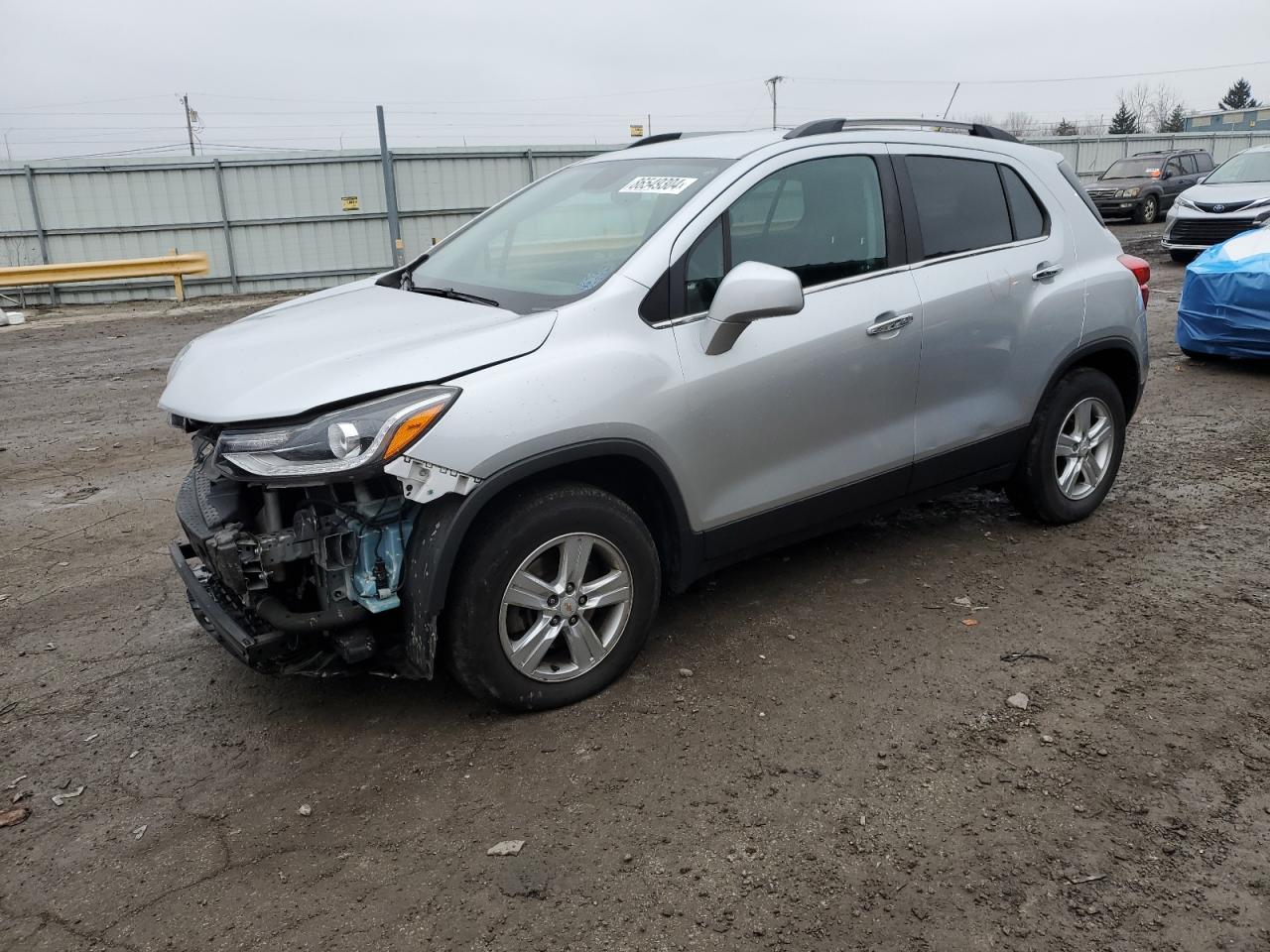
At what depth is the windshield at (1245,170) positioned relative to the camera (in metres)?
15.6

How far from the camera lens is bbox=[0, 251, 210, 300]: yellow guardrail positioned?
1722cm

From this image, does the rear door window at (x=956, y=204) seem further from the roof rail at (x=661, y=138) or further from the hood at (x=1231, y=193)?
the hood at (x=1231, y=193)

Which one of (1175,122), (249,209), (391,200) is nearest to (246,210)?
(249,209)

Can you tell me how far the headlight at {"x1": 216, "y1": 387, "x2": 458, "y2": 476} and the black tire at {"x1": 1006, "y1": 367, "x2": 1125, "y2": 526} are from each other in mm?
2999

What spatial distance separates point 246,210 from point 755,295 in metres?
18.4

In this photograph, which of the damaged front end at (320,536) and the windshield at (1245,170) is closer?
the damaged front end at (320,536)

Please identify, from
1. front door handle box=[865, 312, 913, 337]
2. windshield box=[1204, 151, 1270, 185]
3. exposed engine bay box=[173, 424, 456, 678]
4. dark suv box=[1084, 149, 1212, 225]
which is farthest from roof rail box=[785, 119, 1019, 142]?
dark suv box=[1084, 149, 1212, 225]

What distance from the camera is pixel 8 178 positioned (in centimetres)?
1833

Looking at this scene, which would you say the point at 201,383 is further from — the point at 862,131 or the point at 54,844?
the point at 862,131

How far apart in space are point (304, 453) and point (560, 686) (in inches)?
46.6

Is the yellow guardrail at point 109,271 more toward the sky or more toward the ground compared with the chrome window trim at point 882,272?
more toward the sky

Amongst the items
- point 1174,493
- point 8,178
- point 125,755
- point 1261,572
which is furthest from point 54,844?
point 8,178

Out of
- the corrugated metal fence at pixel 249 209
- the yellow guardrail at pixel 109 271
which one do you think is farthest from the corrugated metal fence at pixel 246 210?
the yellow guardrail at pixel 109 271

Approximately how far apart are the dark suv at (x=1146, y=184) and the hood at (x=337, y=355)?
24.3 m
